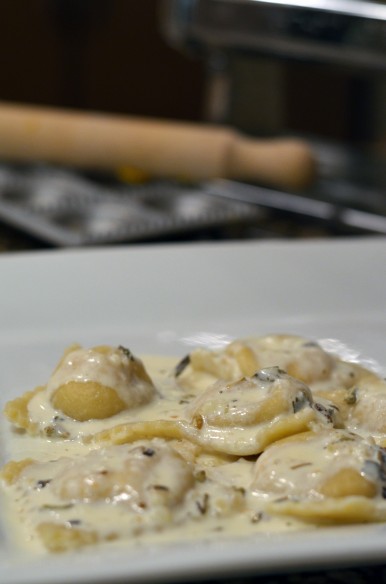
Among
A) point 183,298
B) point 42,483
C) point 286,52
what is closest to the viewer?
point 42,483

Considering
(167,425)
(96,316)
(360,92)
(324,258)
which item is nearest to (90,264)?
(96,316)

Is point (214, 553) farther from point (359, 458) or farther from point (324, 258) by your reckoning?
point (324, 258)

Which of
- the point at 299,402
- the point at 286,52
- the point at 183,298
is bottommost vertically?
the point at 183,298

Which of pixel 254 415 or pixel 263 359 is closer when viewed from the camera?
pixel 254 415

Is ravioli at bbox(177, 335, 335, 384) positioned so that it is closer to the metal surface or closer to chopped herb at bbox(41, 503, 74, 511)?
chopped herb at bbox(41, 503, 74, 511)

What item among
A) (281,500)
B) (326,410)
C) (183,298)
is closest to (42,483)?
(281,500)

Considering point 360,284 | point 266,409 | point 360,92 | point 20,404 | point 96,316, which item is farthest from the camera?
point 360,92

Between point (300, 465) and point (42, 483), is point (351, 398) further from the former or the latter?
point (42, 483)
